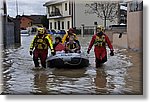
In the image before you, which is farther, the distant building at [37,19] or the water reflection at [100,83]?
the water reflection at [100,83]

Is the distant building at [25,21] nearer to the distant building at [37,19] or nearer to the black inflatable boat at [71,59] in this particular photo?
the distant building at [37,19]

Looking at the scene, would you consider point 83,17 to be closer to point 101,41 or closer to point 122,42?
point 101,41

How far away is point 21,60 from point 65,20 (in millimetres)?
2225

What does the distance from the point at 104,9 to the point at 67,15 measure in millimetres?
300

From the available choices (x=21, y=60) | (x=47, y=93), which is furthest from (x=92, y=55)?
(x=47, y=93)

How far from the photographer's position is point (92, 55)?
19.9 ft

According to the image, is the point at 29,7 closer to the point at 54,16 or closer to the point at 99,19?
the point at 54,16

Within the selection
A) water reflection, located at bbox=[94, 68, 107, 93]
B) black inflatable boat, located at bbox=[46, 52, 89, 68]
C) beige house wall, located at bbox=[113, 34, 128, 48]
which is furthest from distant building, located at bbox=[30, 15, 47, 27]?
beige house wall, located at bbox=[113, 34, 128, 48]

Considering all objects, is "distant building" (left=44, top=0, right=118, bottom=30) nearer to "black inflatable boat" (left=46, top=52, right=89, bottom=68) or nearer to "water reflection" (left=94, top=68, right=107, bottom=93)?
"water reflection" (left=94, top=68, right=107, bottom=93)

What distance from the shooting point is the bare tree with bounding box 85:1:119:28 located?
9.69 ft

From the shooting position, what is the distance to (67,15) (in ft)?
9.98

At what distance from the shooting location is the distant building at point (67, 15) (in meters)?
2.93

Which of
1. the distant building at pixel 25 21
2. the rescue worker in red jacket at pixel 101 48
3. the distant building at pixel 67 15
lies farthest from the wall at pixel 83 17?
the rescue worker in red jacket at pixel 101 48

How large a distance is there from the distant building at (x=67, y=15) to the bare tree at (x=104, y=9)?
0.04 m
